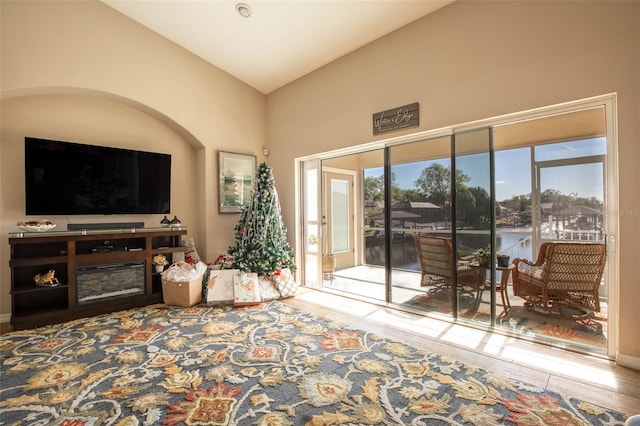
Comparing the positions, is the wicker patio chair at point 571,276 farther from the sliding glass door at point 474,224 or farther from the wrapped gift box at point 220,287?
the wrapped gift box at point 220,287

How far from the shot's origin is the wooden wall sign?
3.39 m

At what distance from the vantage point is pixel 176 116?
4336 mm

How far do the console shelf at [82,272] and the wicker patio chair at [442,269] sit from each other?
329 cm

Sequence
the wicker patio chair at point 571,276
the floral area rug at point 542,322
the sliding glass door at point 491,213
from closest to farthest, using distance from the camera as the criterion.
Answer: the floral area rug at point 542,322
the wicker patio chair at point 571,276
the sliding glass door at point 491,213

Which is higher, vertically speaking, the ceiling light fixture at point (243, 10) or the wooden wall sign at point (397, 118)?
the ceiling light fixture at point (243, 10)

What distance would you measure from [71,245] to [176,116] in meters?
2.16

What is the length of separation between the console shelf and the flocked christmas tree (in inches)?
34.6

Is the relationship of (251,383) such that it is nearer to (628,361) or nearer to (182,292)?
(182,292)

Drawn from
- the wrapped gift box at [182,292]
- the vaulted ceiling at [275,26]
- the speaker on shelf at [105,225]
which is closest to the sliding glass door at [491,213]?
the vaulted ceiling at [275,26]

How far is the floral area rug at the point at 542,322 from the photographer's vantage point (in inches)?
107

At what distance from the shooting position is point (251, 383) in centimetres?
207

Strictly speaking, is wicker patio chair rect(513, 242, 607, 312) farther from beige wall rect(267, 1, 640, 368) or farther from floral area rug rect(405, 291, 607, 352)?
beige wall rect(267, 1, 640, 368)

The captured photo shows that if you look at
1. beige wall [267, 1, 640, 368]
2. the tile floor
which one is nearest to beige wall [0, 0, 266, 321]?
beige wall [267, 1, 640, 368]

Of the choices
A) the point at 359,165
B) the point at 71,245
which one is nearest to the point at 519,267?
the point at 359,165
